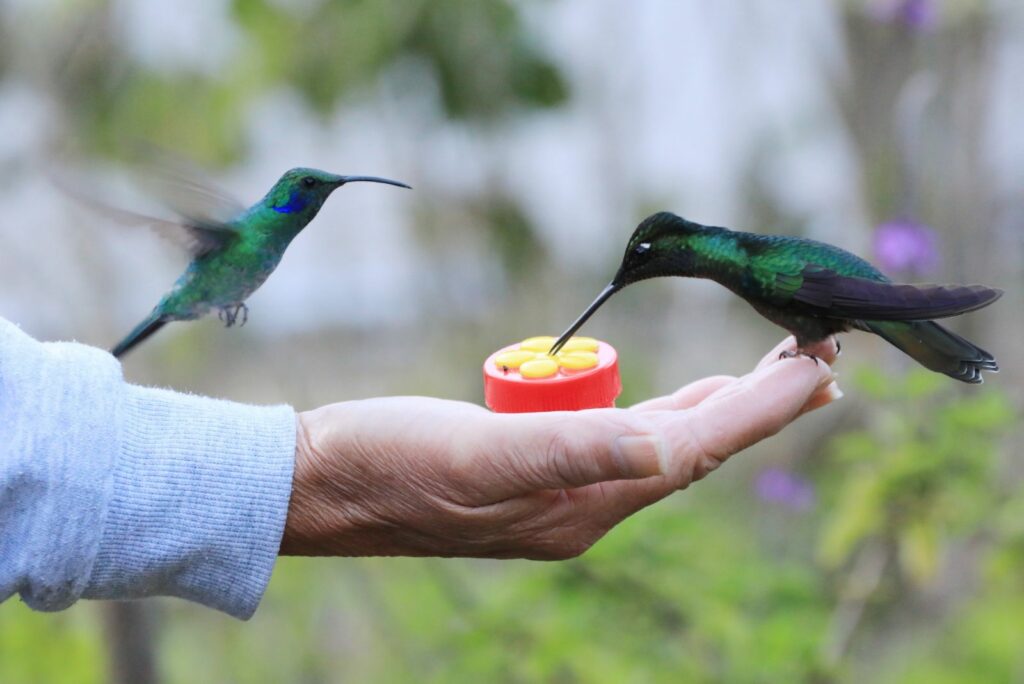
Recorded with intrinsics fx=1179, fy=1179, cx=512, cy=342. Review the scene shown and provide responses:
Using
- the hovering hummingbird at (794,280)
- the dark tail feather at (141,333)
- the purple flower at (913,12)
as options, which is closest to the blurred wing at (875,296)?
the hovering hummingbird at (794,280)

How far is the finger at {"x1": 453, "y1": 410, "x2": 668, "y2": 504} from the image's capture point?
1614 mm

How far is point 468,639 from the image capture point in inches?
112

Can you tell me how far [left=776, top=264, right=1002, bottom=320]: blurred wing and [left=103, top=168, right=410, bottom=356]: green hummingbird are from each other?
0.71 meters

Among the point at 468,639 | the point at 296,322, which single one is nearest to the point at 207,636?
the point at 296,322

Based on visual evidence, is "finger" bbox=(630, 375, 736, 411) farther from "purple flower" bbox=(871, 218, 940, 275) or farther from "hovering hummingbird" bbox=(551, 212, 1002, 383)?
"purple flower" bbox=(871, 218, 940, 275)

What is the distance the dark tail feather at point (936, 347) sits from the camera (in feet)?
5.99

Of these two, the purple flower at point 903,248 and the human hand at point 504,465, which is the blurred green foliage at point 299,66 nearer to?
the purple flower at point 903,248

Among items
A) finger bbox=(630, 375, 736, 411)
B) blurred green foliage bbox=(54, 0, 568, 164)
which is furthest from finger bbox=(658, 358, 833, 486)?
blurred green foliage bbox=(54, 0, 568, 164)

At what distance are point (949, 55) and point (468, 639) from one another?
10.0 feet

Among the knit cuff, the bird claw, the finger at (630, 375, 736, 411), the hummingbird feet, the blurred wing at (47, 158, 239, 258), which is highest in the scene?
the blurred wing at (47, 158, 239, 258)

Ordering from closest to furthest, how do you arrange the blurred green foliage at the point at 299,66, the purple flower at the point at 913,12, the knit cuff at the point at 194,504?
the knit cuff at the point at 194,504 → the purple flower at the point at 913,12 → the blurred green foliage at the point at 299,66

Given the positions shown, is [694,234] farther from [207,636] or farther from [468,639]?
[207,636]

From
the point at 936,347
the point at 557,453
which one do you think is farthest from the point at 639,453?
the point at 936,347

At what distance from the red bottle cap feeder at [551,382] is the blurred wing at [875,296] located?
0.32m
